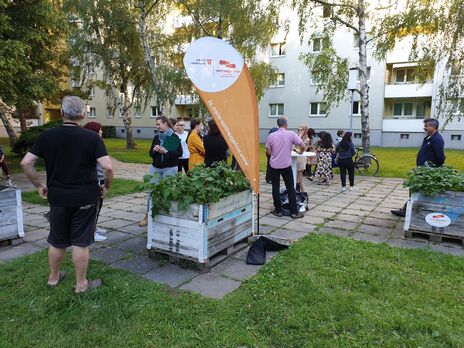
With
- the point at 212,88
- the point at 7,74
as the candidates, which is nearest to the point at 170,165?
the point at 212,88

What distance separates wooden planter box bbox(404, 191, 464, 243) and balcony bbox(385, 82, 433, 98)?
23295mm

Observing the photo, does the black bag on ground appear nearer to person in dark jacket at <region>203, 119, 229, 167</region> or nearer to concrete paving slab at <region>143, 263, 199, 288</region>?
concrete paving slab at <region>143, 263, 199, 288</region>

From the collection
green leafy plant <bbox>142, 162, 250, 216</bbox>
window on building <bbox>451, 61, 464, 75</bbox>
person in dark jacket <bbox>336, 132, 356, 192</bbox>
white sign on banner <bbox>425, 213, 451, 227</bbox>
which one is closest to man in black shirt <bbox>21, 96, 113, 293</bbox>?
green leafy plant <bbox>142, 162, 250, 216</bbox>

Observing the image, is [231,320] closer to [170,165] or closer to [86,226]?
[86,226]

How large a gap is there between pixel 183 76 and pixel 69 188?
16767mm

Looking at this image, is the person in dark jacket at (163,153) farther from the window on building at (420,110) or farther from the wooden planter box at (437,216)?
the window on building at (420,110)

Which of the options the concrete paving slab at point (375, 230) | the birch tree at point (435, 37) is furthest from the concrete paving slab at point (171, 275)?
the birch tree at point (435, 37)

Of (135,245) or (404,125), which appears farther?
(404,125)

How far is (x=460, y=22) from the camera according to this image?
40.5ft

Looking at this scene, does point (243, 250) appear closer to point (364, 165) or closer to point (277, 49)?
A: point (364, 165)

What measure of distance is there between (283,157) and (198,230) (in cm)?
289

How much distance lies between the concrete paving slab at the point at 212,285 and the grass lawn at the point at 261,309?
0.46ft

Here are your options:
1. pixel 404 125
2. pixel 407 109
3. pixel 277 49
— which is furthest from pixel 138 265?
pixel 277 49

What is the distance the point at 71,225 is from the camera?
3.44m
